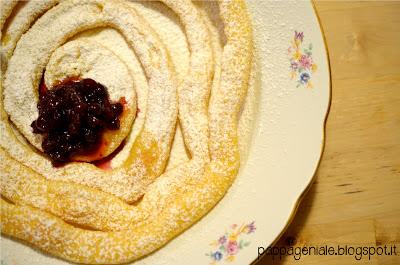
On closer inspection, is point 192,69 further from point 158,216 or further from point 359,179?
point 359,179

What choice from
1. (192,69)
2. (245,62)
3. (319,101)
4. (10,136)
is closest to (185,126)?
(192,69)

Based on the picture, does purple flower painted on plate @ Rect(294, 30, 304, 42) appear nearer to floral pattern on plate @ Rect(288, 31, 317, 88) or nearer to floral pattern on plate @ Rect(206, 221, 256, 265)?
floral pattern on plate @ Rect(288, 31, 317, 88)

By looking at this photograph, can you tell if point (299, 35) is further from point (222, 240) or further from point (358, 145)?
point (222, 240)

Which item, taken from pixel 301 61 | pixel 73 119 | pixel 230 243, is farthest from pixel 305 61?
pixel 73 119

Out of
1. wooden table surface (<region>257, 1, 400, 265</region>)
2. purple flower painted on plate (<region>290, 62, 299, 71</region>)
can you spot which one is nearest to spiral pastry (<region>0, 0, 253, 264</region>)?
purple flower painted on plate (<region>290, 62, 299, 71</region>)

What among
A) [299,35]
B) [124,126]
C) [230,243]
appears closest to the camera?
[230,243]

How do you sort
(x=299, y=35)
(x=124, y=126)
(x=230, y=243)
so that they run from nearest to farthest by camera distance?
(x=230, y=243)
(x=299, y=35)
(x=124, y=126)

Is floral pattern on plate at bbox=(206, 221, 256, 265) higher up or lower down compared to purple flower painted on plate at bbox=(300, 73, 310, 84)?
lower down
